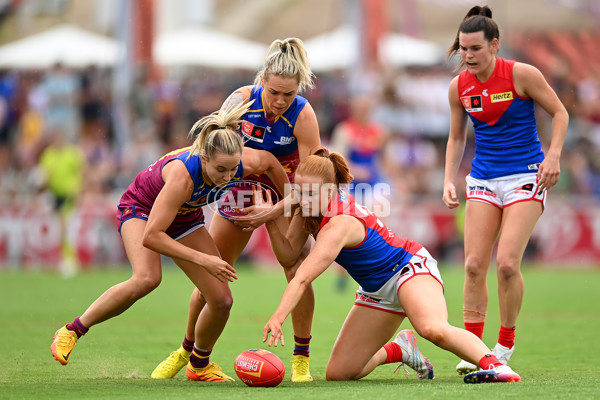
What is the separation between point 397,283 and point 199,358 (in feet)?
5.11

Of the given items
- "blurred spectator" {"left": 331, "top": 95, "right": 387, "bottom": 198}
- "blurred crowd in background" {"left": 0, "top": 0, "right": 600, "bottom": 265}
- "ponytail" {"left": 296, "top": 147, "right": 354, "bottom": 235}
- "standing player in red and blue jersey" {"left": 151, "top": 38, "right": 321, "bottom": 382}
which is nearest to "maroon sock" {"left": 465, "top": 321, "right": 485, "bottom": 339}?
"standing player in red and blue jersey" {"left": 151, "top": 38, "right": 321, "bottom": 382}

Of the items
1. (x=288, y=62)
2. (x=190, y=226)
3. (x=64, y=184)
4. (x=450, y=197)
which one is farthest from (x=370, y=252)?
(x=64, y=184)

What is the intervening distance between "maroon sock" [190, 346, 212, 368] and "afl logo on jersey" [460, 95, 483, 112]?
272 centimetres

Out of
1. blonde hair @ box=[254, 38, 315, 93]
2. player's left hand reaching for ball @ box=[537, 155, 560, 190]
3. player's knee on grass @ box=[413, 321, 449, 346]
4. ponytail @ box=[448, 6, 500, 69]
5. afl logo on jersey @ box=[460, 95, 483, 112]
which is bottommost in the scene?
player's knee on grass @ box=[413, 321, 449, 346]

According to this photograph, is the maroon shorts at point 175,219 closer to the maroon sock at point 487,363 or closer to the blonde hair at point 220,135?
the blonde hair at point 220,135

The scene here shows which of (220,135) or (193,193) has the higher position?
(220,135)

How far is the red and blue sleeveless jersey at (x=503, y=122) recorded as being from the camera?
22.1 ft

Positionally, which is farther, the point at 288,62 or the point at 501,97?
the point at 501,97

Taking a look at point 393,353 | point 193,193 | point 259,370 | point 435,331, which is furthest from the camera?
point 393,353

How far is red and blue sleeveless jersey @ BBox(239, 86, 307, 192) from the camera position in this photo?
680 cm

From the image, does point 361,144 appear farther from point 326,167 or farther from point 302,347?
point 326,167

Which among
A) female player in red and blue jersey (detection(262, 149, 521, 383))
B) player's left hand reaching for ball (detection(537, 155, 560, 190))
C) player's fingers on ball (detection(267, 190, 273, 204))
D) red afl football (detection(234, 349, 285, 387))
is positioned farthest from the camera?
player's fingers on ball (detection(267, 190, 273, 204))

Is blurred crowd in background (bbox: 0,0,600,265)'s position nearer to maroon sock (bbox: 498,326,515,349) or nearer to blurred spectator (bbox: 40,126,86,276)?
blurred spectator (bbox: 40,126,86,276)

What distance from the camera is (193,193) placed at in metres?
6.24
